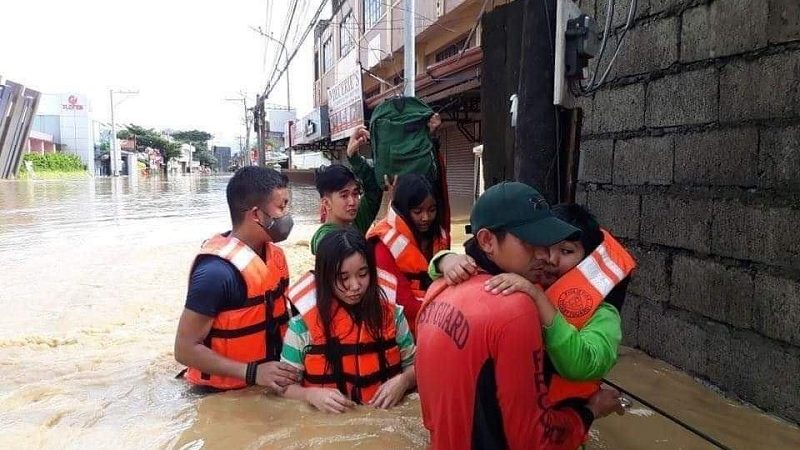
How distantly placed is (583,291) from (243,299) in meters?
1.59

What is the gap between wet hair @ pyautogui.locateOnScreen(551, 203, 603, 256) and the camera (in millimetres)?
1978

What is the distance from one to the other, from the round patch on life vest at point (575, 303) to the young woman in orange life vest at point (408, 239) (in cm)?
138

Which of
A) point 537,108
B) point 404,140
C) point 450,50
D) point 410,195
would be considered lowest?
point 410,195

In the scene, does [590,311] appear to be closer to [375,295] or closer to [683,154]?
[375,295]

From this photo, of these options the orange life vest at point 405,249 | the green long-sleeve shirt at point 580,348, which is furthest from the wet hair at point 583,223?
the orange life vest at point 405,249

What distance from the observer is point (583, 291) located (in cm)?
180

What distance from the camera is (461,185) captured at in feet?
54.3

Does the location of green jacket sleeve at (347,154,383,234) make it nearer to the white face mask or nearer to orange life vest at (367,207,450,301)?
orange life vest at (367,207,450,301)

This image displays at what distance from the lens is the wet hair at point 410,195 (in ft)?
10.1

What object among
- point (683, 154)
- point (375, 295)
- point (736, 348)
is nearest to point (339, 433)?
point (375, 295)

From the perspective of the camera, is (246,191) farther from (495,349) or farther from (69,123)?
(69,123)

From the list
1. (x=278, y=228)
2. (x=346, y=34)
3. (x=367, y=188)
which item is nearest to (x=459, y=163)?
(x=346, y=34)

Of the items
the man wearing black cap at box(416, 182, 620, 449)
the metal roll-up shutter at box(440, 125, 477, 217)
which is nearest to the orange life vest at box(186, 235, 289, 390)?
the man wearing black cap at box(416, 182, 620, 449)

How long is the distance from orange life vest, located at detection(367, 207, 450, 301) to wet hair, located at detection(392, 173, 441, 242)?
31 millimetres
